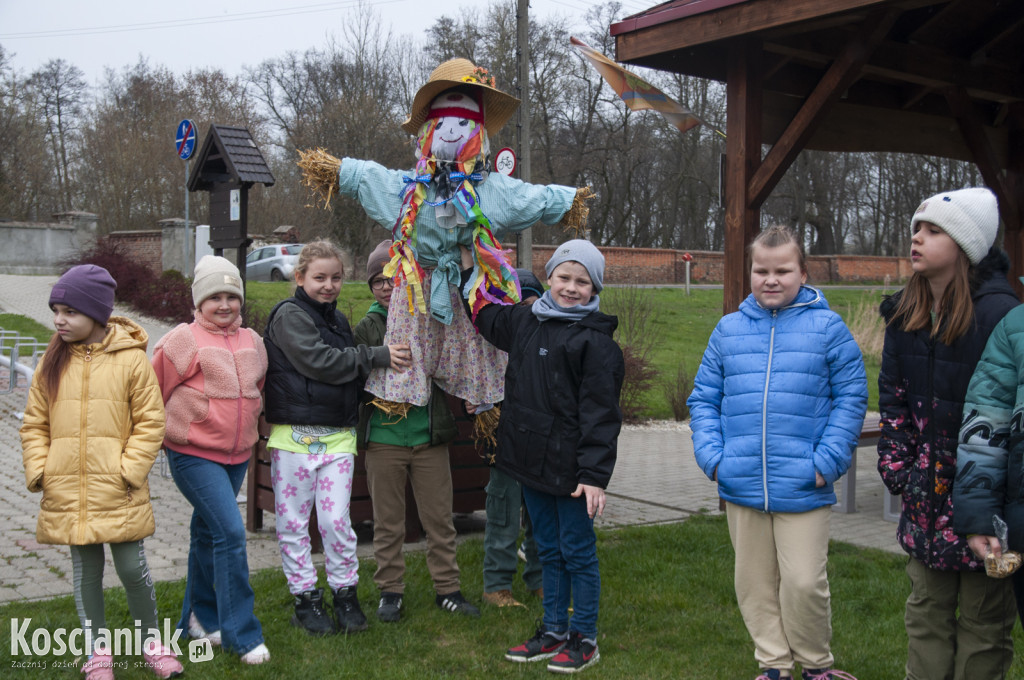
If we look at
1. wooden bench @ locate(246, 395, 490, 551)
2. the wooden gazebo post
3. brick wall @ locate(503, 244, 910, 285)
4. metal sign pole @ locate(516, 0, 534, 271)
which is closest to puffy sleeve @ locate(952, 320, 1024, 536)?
wooden bench @ locate(246, 395, 490, 551)

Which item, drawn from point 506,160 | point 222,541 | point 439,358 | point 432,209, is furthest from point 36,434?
point 506,160

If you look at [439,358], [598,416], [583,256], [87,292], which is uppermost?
[583,256]

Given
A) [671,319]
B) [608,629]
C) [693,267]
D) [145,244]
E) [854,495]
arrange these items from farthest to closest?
[693,267]
[145,244]
[671,319]
[854,495]
[608,629]

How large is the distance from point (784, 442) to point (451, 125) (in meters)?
2.16

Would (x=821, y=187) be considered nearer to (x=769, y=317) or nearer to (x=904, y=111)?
(x=904, y=111)

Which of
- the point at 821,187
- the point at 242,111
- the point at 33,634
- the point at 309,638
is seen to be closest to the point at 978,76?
the point at 309,638

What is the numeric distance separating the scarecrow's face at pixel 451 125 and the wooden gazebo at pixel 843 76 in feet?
7.37

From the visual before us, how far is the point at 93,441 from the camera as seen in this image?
129 inches

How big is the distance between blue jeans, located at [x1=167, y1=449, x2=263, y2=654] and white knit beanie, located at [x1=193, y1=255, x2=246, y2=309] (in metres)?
0.65

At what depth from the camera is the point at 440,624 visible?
13.8 feet

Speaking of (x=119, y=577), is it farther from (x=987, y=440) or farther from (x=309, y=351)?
(x=987, y=440)

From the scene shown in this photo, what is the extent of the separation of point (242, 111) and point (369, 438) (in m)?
29.9

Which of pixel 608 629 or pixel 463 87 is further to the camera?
pixel 463 87

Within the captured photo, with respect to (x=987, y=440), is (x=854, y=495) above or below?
below
